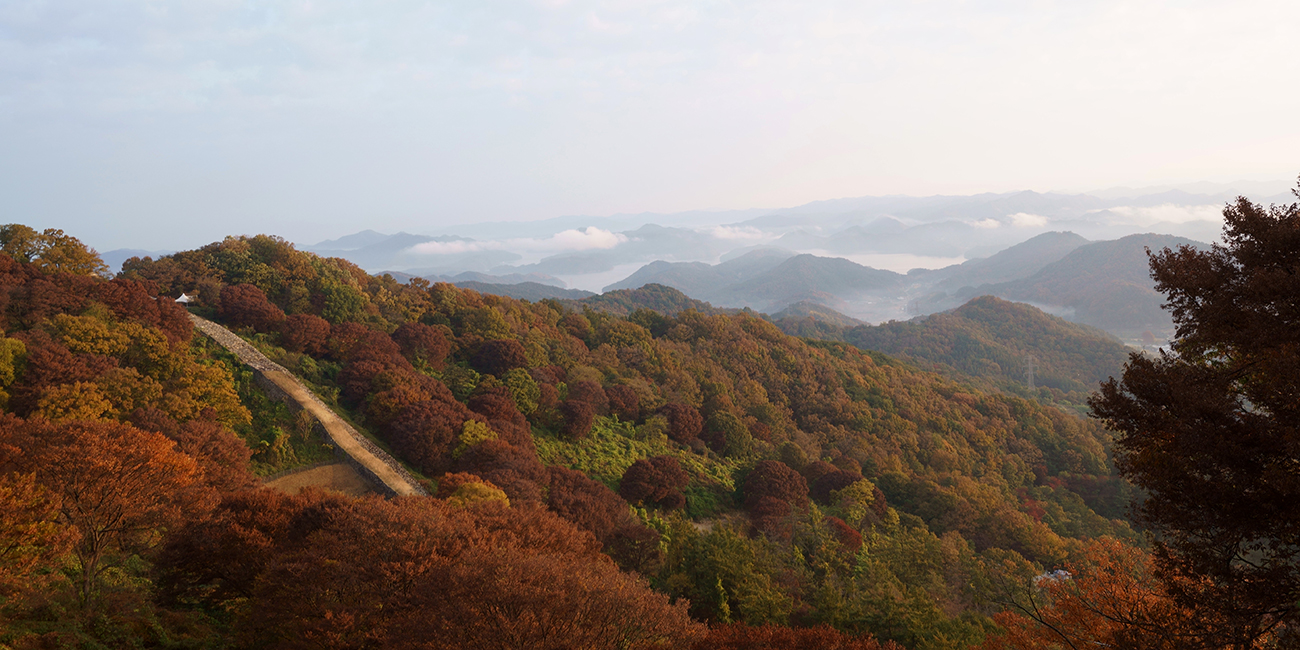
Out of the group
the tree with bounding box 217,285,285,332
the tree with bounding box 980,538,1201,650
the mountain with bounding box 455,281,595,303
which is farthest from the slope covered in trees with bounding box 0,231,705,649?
the mountain with bounding box 455,281,595,303

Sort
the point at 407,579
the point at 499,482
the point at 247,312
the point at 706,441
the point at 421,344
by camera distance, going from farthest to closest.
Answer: the point at 706,441, the point at 421,344, the point at 247,312, the point at 499,482, the point at 407,579

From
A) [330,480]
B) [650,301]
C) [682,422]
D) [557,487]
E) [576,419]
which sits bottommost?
[682,422]

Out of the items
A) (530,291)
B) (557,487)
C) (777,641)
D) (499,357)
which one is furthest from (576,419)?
(530,291)

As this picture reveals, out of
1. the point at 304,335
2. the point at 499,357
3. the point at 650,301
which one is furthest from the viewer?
the point at 650,301

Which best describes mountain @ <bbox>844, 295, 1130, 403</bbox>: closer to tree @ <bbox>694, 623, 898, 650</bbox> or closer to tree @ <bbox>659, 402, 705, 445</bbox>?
tree @ <bbox>659, 402, 705, 445</bbox>

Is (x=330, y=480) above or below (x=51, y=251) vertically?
below

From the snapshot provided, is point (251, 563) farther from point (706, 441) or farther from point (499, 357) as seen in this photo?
point (706, 441)

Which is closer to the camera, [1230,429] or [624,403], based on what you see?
[1230,429]
